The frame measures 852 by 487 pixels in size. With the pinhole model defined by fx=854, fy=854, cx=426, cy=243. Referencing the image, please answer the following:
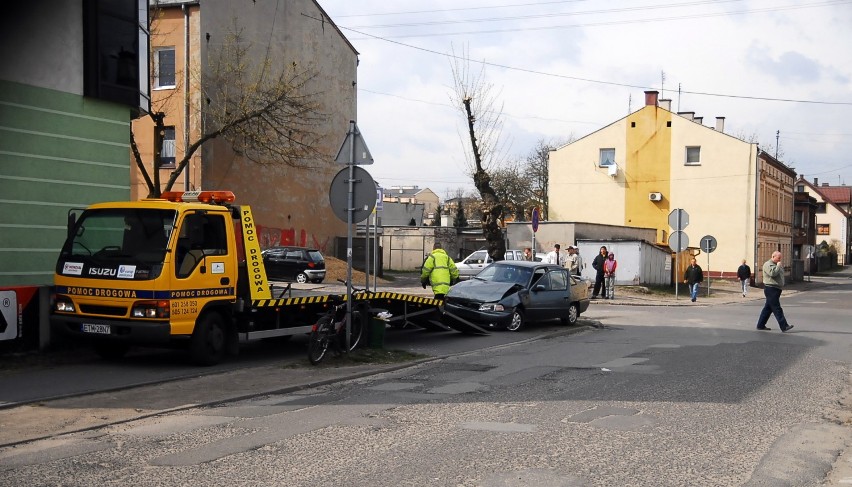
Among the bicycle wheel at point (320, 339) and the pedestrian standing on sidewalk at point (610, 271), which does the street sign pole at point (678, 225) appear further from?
the bicycle wheel at point (320, 339)

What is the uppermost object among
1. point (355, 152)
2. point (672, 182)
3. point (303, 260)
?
point (672, 182)

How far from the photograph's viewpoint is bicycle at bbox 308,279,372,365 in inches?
462

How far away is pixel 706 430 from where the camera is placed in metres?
7.88

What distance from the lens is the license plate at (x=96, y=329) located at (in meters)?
10.7

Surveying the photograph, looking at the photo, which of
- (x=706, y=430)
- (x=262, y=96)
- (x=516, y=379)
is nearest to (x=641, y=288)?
(x=262, y=96)

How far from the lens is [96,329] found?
10773 millimetres

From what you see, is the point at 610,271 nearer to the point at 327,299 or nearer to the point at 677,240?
the point at 677,240

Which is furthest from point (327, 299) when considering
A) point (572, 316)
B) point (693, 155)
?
point (693, 155)

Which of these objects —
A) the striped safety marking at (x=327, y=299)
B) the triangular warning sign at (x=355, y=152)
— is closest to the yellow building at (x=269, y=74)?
the striped safety marking at (x=327, y=299)

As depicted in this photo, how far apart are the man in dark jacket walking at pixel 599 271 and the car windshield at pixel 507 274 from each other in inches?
424

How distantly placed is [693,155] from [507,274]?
35.6 metres

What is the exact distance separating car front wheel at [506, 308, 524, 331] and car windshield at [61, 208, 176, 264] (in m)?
8.35

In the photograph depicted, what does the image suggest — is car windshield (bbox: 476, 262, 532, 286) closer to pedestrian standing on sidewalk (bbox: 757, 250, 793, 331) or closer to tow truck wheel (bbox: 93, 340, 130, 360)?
Answer: pedestrian standing on sidewalk (bbox: 757, 250, 793, 331)

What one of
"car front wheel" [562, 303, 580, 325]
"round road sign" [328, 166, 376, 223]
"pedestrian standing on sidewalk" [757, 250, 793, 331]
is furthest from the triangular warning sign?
"pedestrian standing on sidewalk" [757, 250, 793, 331]
